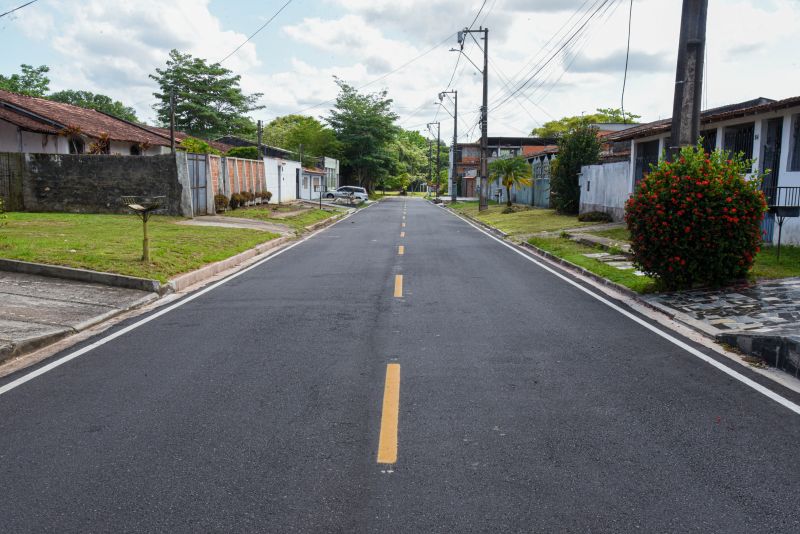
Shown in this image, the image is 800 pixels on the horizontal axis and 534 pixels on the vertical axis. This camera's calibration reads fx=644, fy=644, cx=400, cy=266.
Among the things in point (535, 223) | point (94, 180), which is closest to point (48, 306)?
point (94, 180)

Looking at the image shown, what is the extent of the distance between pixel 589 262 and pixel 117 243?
1067 cm

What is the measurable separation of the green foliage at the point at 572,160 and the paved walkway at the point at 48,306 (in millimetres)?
24695

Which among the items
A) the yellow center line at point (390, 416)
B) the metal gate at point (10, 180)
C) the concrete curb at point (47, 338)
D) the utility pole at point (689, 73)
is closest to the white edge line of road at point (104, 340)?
the concrete curb at point (47, 338)

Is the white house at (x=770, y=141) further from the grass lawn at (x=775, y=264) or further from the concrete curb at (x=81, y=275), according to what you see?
the concrete curb at (x=81, y=275)

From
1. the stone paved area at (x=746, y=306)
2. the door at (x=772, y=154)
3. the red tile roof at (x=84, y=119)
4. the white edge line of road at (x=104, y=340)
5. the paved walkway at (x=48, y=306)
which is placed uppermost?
the red tile roof at (x=84, y=119)

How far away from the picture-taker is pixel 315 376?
6031 mm

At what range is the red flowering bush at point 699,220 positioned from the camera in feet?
32.9

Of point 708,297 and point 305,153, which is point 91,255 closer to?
point 708,297

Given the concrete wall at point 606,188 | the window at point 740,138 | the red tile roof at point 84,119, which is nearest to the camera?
the window at point 740,138

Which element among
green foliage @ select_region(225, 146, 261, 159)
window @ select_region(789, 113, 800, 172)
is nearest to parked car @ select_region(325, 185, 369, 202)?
green foliage @ select_region(225, 146, 261, 159)

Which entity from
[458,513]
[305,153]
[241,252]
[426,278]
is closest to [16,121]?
[241,252]

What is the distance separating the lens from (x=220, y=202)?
2783 cm

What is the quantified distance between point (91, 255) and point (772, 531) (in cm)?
1198

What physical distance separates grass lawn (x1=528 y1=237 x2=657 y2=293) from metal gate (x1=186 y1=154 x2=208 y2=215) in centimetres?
1343
